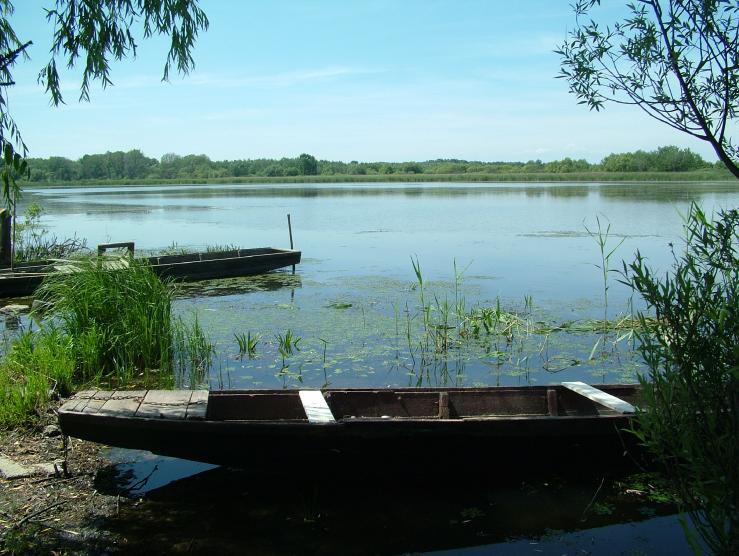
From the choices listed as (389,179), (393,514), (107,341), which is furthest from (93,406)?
(389,179)

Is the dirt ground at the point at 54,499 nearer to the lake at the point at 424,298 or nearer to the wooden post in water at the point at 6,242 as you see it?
the lake at the point at 424,298

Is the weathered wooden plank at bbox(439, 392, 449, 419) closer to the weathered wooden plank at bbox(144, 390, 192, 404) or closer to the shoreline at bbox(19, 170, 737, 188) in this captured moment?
the weathered wooden plank at bbox(144, 390, 192, 404)

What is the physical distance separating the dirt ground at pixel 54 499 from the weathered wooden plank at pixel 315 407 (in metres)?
1.46

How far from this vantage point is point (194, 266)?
47.9 feet

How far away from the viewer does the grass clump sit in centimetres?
658

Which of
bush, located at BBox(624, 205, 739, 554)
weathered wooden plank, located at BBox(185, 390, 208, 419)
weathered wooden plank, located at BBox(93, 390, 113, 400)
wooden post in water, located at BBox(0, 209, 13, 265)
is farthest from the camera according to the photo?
wooden post in water, located at BBox(0, 209, 13, 265)

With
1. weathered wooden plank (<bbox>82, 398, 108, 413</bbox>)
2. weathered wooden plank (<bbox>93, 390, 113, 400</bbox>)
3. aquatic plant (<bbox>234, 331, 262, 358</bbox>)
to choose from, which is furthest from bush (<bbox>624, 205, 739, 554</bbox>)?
aquatic plant (<bbox>234, 331, 262, 358</bbox>)

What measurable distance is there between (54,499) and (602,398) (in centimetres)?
423

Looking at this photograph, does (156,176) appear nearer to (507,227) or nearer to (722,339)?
(507,227)

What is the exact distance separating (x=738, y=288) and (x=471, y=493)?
Result: 2985 mm

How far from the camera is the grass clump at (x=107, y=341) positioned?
6.58m

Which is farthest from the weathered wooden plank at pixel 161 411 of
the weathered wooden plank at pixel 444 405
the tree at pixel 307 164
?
the tree at pixel 307 164

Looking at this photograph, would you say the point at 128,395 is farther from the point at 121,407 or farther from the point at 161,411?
the point at 161,411

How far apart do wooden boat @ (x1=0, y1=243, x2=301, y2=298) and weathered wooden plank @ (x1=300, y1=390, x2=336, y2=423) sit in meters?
7.84
